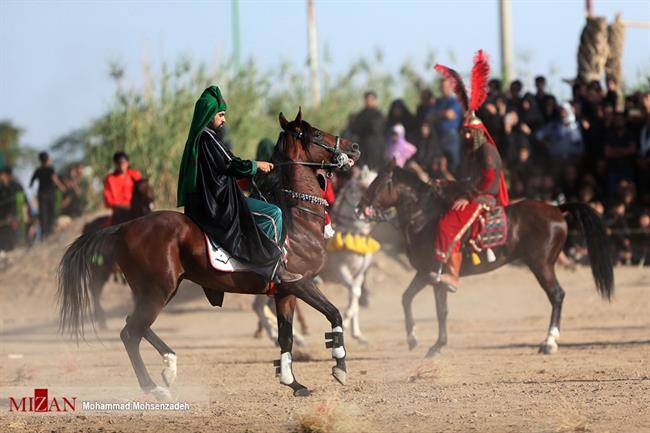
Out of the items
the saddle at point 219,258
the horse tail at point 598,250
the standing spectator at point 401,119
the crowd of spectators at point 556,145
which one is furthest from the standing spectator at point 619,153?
the saddle at point 219,258

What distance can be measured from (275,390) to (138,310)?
4.93ft

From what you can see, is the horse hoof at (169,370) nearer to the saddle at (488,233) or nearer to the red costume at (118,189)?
the saddle at (488,233)

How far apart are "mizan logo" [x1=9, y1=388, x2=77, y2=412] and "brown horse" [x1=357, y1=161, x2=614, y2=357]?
14.6ft

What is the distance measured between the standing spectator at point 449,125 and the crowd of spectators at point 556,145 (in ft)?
0.06

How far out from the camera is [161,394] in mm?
9570

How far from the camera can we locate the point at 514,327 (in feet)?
51.5

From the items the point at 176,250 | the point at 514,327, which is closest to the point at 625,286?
the point at 514,327

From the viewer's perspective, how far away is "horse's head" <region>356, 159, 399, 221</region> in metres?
13.3

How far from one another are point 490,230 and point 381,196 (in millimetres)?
1291

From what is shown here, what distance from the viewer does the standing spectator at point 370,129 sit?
65.6 ft

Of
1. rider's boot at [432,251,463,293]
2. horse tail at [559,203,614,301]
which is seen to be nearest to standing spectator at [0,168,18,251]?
rider's boot at [432,251,463,293]

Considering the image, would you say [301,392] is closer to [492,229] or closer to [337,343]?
[337,343]

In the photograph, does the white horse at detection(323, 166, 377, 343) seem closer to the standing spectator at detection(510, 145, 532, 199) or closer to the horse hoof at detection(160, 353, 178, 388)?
the standing spectator at detection(510, 145, 532, 199)

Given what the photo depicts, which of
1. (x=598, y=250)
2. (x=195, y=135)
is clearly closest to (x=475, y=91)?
(x=598, y=250)
